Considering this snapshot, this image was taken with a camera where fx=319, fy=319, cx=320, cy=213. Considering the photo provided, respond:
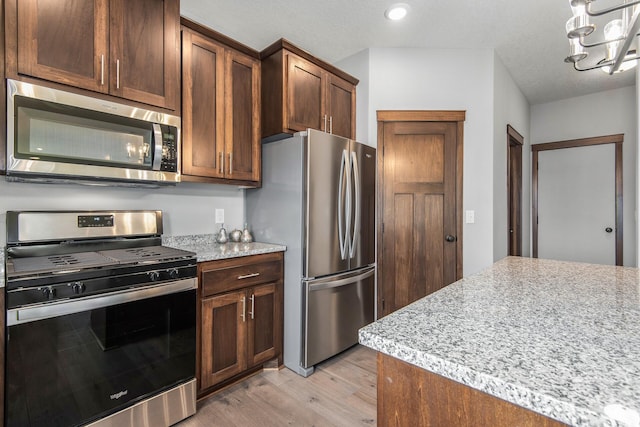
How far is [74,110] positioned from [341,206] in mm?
1742

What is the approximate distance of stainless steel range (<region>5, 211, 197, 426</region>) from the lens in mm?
1298

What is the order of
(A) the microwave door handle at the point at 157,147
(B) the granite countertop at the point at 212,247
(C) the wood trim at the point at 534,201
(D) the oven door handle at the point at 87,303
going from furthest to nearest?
(C) the wood trim at the point at 534,201 < (B) the granite countertop at the point at 212,247 < (A) the microwave door handle at the point at 157,147 < (D) the oven door handle at the point at 87,303

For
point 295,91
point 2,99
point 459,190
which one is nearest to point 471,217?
A: point 459,190

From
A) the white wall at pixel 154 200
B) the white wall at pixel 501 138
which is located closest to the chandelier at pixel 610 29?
the white wall at pixel 501 138

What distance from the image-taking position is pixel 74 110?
1616mm

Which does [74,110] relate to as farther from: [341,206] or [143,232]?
[341,206]

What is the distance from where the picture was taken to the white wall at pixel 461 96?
298 centimetres

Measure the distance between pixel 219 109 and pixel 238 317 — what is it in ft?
4.75

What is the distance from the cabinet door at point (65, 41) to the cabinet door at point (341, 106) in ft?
5.53

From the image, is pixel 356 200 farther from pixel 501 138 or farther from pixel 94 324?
pixel 94 324

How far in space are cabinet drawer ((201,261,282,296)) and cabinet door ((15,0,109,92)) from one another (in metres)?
1.19

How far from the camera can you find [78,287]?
1.39 m

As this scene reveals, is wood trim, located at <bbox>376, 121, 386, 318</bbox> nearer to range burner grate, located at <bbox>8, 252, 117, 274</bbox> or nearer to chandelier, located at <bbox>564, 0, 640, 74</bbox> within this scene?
chandelier, located at <bbox>564, 0, 640, 74</bbox>

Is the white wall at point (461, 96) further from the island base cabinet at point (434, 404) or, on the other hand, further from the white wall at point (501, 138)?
the island base cabinet at point (434, 404)
